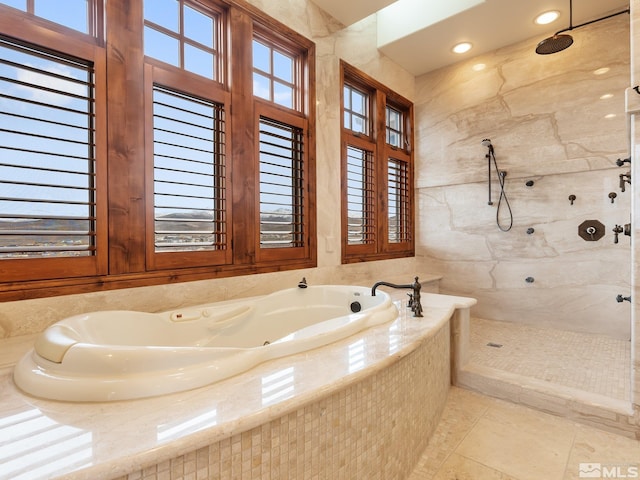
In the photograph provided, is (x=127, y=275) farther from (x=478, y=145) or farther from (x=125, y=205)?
(x=478, y=145)

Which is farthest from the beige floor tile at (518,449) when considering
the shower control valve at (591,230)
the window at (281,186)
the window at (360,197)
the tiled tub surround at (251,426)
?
the shower control valve at (591,230)

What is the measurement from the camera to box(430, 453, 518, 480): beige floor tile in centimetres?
141

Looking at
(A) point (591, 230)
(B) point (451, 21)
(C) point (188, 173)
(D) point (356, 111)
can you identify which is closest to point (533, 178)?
(A) point (591, 230)

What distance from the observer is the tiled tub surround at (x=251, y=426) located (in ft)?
2.24

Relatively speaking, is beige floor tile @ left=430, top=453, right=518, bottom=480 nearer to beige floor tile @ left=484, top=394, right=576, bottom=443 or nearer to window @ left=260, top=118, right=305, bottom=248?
beige floor tile @ left=484, top=394, right=576, bottom=443

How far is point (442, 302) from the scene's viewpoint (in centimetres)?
217

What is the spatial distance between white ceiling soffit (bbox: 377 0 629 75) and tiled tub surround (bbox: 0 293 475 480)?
304cm

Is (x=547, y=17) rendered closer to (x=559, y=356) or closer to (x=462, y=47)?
(x=462, y=47)

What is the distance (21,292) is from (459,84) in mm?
4218

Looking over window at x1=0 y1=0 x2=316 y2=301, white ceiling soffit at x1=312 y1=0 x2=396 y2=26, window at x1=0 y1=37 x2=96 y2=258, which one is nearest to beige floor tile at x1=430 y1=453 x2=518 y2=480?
window at x1=0 y1=0 x2=316 y2=301

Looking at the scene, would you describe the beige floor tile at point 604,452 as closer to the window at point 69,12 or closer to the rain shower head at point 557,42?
the rain shower head at point 557,42

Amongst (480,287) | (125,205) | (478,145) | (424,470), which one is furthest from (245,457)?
(478,145)

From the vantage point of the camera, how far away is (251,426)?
80cm

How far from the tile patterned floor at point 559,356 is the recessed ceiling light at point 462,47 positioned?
9.57 feet
